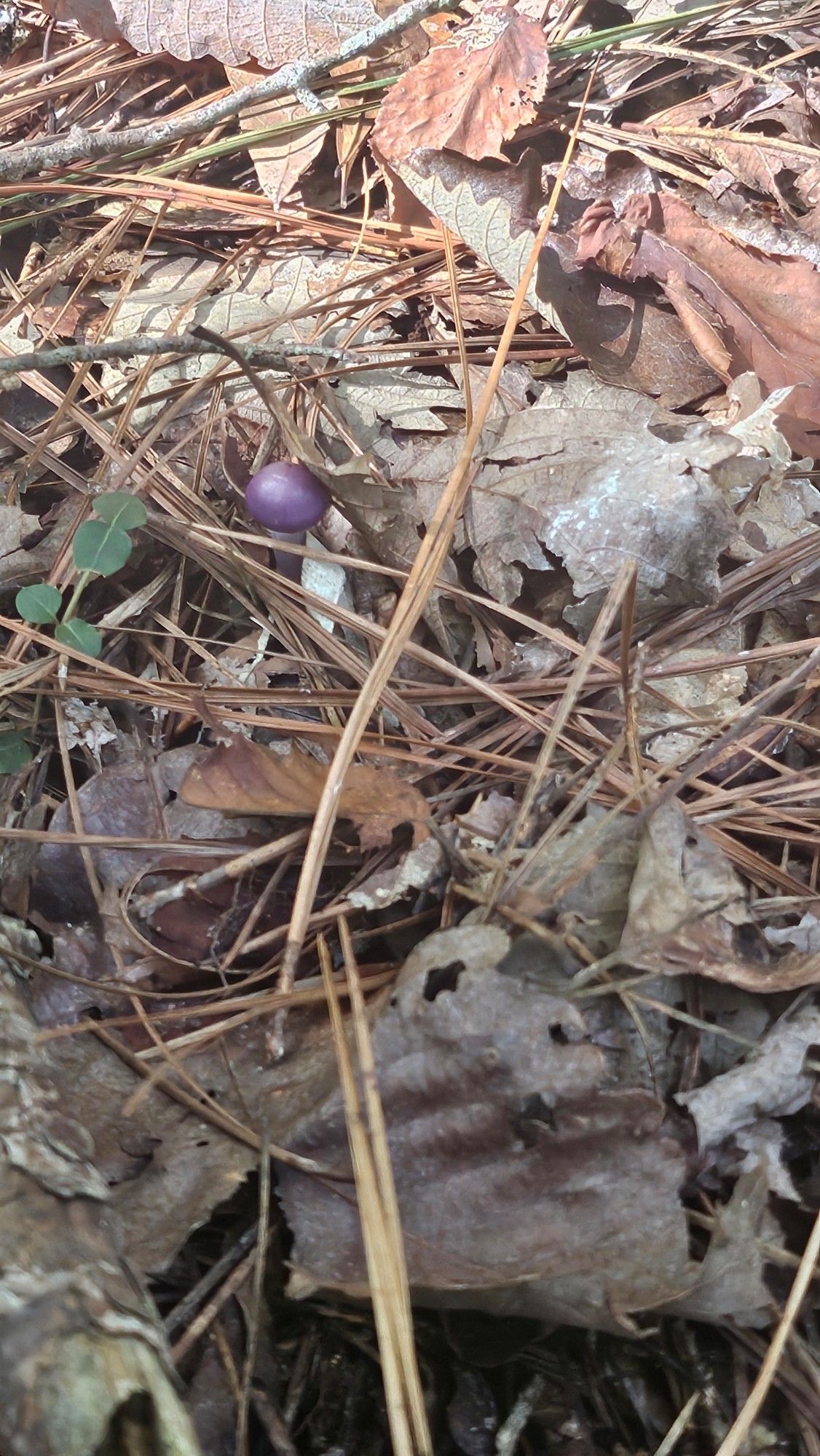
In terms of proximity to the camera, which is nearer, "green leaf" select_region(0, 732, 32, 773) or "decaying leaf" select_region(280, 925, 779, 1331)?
"decaying leaf" select_region(280, 925, 779, 1331)

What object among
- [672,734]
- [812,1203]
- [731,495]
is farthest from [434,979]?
[731,495]

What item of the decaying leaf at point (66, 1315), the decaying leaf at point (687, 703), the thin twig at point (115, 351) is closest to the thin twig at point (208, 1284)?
the decaying leaf at point (66, 1315)

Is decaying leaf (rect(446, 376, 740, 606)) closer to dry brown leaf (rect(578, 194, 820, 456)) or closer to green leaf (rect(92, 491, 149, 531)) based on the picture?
dry brown leaf (rect(578, 194, 820, 456))

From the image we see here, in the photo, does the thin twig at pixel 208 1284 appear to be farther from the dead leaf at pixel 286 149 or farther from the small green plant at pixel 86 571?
the dead leaf at pixel 286 149

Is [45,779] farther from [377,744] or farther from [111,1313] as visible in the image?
[111,1313]

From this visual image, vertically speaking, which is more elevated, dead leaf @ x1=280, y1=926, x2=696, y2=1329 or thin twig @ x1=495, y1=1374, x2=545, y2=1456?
dead leaf @ x1=280, y1=926, x2=696, y2=1329

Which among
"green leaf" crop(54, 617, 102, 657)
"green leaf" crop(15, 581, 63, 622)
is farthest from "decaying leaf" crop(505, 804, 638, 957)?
"green leaf" crop(15, 581, 63, 622)

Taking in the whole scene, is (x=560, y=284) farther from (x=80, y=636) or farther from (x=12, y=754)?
(x=12, y=754)
